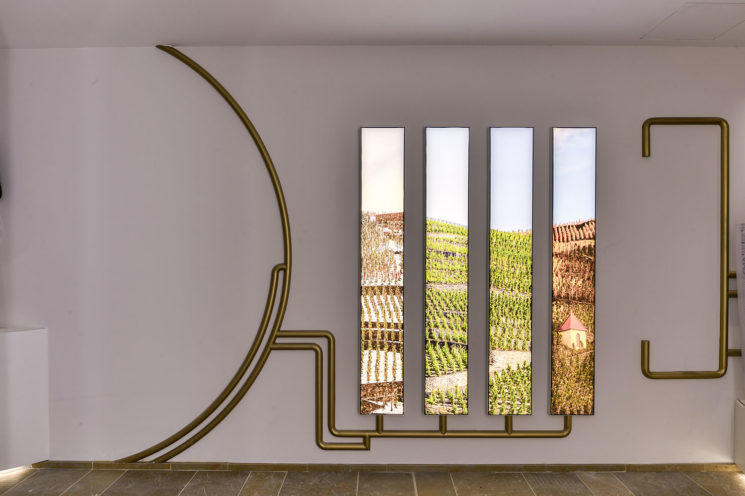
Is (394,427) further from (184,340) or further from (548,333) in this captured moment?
(184,340)

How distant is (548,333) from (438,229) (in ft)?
2.57

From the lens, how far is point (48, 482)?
271 centimetres

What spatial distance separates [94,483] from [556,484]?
2.26 metres

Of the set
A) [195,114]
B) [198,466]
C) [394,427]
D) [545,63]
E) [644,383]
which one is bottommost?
[198,466]

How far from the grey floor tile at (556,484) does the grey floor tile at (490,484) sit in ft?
0.15

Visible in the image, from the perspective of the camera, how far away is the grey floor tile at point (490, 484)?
8.48 feet

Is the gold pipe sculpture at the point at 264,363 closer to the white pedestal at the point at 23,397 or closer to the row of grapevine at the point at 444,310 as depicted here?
the row of grapevine at the point at 444,310

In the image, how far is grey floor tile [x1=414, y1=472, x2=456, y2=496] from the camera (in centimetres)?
259

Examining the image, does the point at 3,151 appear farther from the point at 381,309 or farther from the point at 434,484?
the point at 434,484

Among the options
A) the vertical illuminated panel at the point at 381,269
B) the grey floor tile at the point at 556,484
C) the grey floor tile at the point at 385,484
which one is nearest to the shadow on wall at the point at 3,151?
the vertical illuminated panel at the point at 381,269

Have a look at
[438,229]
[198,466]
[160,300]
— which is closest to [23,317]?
[160,300]

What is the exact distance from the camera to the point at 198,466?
283cm

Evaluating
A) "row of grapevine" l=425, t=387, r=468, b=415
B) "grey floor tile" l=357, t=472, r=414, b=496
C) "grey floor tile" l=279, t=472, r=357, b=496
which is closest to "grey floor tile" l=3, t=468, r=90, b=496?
"grey floor tile" l=279, t=472, r=357, b=496

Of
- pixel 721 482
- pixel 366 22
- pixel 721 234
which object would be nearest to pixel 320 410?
pixel 366 22
